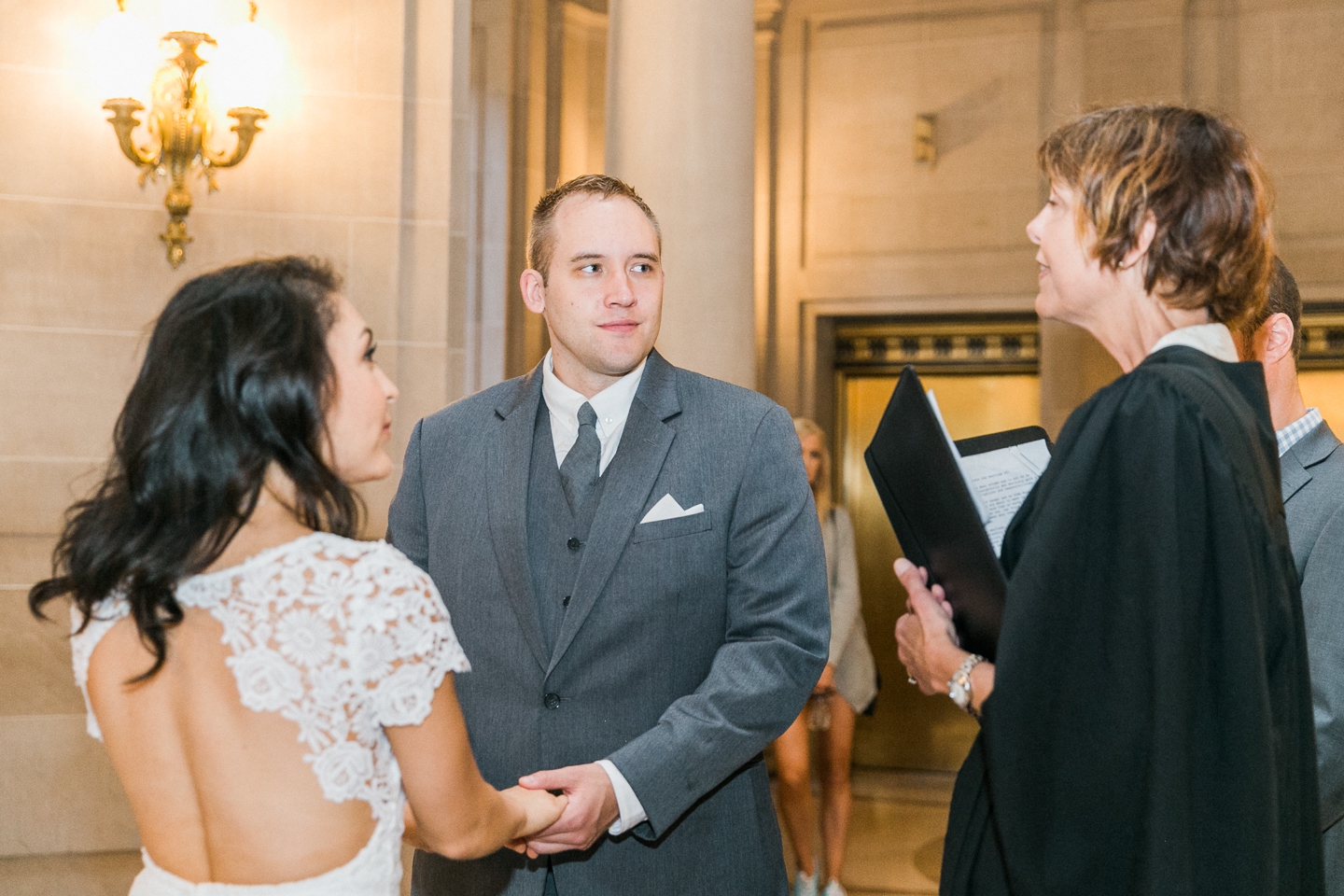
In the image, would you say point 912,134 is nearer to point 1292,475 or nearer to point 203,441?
point 1292,475

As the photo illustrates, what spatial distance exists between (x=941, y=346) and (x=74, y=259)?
4.79 metres

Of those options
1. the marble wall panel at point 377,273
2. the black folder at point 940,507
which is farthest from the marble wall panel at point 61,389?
the black folder at point 940,507

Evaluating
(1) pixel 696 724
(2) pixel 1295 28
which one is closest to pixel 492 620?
(1) pixel 696 724

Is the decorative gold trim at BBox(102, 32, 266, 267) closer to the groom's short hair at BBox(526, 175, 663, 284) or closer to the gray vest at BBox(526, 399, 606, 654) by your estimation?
the groom's short hair at BBox(526, 175, 663, 284)

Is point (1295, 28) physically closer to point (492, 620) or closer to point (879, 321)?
point (879, 321)

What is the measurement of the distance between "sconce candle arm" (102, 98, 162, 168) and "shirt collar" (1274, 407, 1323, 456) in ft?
13.4

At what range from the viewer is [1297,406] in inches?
88.3

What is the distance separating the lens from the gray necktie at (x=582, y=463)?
2234 millimetres

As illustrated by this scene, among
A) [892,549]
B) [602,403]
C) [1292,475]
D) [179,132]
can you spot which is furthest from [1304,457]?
[892,549]

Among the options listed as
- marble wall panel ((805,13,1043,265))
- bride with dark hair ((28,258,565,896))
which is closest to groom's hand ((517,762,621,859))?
bride with dark hair ((28,258,565,896))

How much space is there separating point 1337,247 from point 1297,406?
460 centimetres

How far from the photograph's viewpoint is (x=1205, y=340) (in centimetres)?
154

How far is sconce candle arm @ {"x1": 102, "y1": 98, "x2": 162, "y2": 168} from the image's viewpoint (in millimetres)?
4531

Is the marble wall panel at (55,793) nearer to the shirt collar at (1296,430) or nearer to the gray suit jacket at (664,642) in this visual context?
the gray suit jacket at (664,642)
